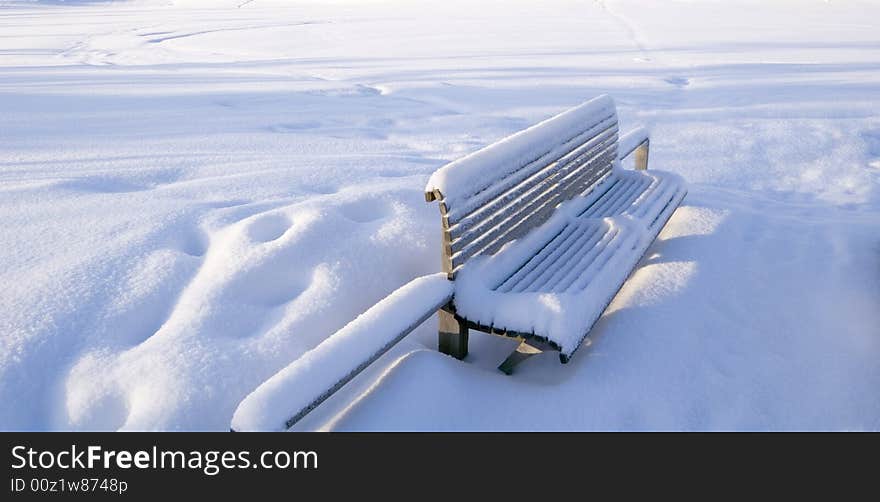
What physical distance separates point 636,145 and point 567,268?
7.32 feet

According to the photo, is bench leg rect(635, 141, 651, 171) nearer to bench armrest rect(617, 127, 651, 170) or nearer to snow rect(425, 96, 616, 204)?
bench armrest rect(617, 127, 651, 170)

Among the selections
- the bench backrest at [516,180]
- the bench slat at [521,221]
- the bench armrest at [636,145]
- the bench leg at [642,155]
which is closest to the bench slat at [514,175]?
the bench backrest at [516,180]

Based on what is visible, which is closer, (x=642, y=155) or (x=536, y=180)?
(x=536, y=180)

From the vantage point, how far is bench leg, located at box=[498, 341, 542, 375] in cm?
295

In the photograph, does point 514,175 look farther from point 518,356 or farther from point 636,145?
point 636,145

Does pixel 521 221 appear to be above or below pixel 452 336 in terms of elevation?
above

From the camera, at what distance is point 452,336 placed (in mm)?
3033

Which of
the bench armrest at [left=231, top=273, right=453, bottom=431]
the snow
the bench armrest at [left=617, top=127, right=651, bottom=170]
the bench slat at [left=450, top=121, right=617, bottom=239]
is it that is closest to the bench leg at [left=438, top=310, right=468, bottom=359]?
the bench armrest at [left=231, top=273, right=453, bottom=431]

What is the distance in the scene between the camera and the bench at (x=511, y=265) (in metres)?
2.28

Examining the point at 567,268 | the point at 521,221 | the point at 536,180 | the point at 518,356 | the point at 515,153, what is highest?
the point at 515,153

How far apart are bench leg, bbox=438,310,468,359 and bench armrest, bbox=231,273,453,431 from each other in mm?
163

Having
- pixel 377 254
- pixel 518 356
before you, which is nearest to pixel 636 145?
pixel 377 254
